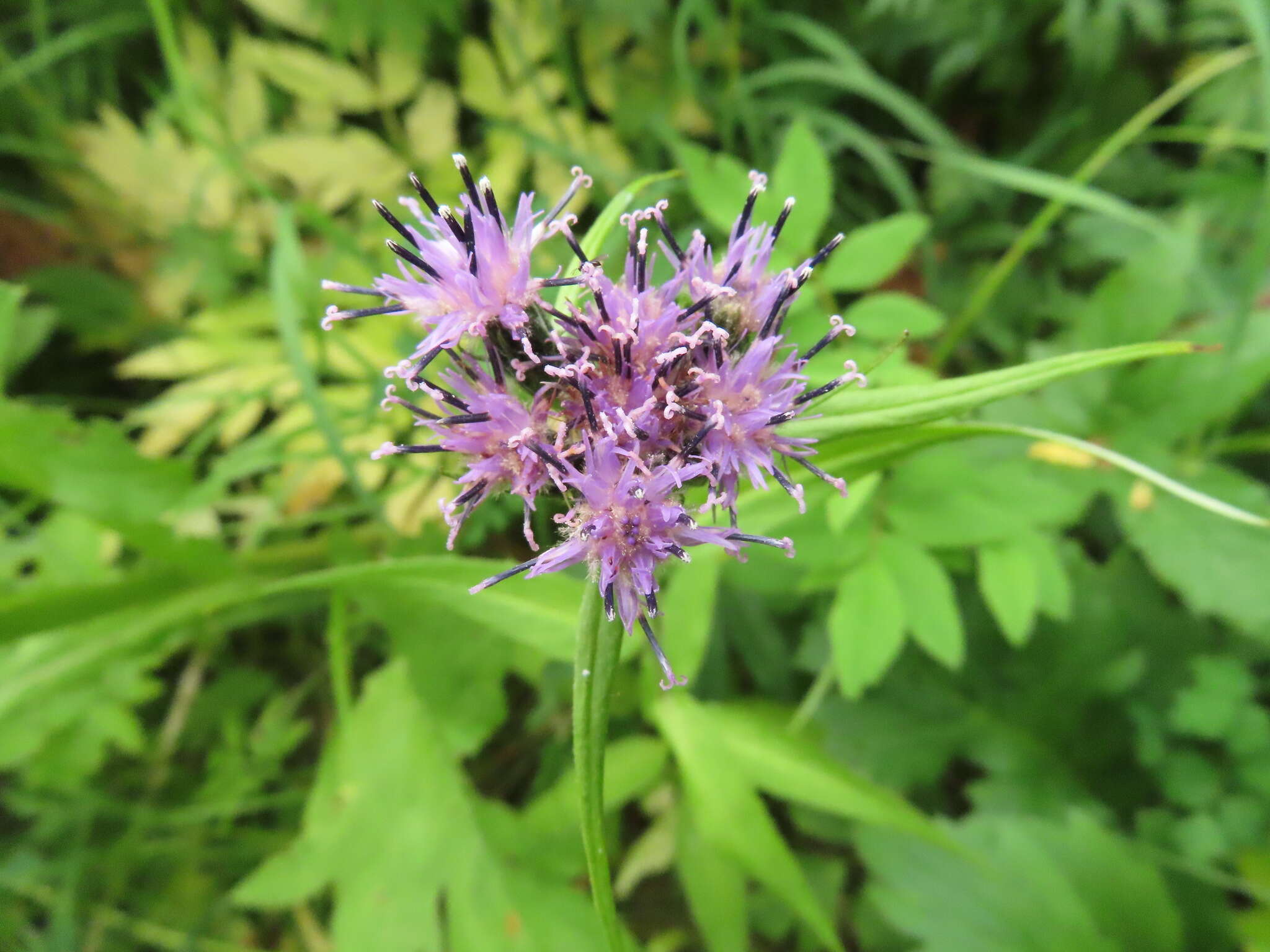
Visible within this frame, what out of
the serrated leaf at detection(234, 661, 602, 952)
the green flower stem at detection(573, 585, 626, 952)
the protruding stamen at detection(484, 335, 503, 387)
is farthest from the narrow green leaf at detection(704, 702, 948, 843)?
the protruding stamen at detection(484, 335, 503, 387)

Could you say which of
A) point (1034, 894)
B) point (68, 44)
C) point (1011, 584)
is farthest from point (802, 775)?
point (68, 44)

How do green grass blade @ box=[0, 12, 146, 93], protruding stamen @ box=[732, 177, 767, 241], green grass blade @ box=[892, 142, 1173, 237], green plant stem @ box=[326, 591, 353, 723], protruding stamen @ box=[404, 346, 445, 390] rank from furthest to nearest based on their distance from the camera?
green grass blade @ box=[0, 12, 146, 93] → green grass blade @ box=[892, 142, 1173, 237] → green plant stem @ box=[326, 591, 353, 723] → protruding stamen @ box=[732, 177, 767, 241] → protruding stamen @ box=[404, 346, 445, 390]

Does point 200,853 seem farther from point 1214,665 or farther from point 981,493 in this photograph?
point 1214,665

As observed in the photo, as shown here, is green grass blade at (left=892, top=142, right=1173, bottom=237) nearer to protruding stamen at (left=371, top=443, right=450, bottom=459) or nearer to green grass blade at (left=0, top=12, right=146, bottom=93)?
protruding stamen at (left=371, top=443, right=450, bottom=459)

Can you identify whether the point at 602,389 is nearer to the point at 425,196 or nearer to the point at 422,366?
the point at 422,366

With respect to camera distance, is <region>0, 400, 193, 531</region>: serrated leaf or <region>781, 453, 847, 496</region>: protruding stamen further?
<region>0, 400, 193, 531</region>: serrated leaf

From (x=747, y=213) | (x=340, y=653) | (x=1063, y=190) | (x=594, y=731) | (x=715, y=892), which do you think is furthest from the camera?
(x=1063, y=190)
